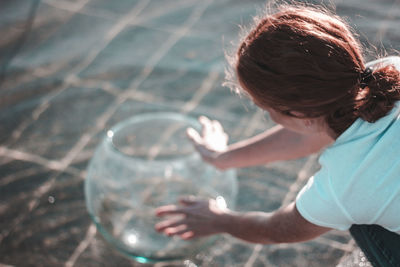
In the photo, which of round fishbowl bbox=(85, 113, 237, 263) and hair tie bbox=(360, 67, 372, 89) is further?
round fishbowl bbox=(85, 113, 237, 263)

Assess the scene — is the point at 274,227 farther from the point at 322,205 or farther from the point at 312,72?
the point at 312,72

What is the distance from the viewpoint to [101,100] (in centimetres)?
189

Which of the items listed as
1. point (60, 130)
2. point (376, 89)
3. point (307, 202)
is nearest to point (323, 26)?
point (376, 89)

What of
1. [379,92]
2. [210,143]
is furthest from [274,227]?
[210,143]

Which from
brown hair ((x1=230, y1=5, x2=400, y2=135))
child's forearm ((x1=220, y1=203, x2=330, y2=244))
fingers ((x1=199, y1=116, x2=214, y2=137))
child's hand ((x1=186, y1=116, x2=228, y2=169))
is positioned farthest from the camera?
fingers ((x1=199, y1=116, x2=214, y2=137))

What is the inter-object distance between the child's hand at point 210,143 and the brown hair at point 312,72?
0.43 metres

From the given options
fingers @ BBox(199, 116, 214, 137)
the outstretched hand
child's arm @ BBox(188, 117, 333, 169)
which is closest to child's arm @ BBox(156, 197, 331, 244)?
the outstretched hand

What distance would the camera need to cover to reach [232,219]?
1092 millimetres

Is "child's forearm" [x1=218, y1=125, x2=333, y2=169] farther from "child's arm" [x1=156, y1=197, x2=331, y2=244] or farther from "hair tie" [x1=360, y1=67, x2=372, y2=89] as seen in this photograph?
"hair tie" [x1=360, y1=67, x2=372, y2=89]

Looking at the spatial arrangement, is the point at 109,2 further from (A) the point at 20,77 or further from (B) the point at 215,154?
(B) the point at 215,154

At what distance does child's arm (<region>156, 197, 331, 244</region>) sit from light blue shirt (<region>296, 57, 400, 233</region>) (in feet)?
0.19

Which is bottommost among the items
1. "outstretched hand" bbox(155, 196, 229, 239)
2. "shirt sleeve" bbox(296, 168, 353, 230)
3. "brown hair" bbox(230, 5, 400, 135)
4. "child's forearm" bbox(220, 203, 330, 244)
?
"outstretched hand" bbox(155, 196, 229, 239)

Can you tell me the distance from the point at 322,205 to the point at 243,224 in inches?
8.8

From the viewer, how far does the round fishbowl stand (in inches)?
55.0
